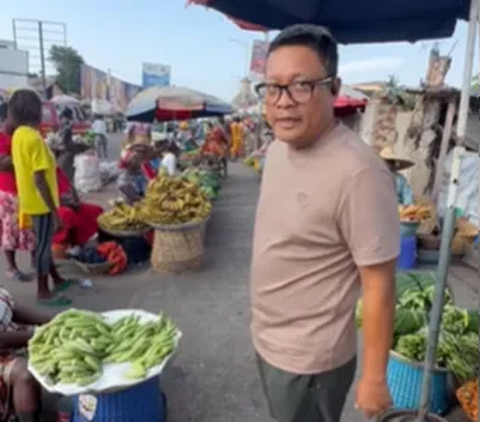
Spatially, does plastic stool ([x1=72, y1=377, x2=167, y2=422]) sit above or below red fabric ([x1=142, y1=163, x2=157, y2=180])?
below

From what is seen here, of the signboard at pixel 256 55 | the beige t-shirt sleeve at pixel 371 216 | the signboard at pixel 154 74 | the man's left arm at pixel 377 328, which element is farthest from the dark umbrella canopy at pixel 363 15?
the signboard at pixel 154 74

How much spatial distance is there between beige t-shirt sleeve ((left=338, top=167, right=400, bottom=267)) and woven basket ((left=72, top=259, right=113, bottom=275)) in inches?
184

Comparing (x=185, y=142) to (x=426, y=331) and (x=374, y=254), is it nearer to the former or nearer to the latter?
(x=426, y=331)

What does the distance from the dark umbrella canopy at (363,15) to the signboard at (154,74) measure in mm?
23775

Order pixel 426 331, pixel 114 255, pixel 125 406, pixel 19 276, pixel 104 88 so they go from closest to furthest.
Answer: pixel 125 406 → pixel 426 331 → pixel 19 276 → pixel 114 255 → pixel 104 88

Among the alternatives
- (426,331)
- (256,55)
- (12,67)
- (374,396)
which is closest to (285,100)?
(374,396)

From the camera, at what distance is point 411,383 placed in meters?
2.83

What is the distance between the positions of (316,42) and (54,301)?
4.19m

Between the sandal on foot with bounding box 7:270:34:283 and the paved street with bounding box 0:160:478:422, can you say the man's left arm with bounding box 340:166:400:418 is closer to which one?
the paved street with bounding box 0:160:478:422

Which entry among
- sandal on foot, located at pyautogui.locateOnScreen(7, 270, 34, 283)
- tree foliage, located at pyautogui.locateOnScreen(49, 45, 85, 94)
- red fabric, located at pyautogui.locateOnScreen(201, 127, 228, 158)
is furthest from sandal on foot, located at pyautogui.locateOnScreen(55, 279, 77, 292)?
tree foliage, located at pyautogui.locateOnScreen(49, 45, 85, 94)

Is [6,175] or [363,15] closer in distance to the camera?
[363,15]

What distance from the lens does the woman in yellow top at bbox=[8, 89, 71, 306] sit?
4207 mm

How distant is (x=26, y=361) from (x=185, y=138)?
55.0 feet

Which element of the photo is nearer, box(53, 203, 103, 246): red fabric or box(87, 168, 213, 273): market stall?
box(87, 168, 213, 273): market stall
